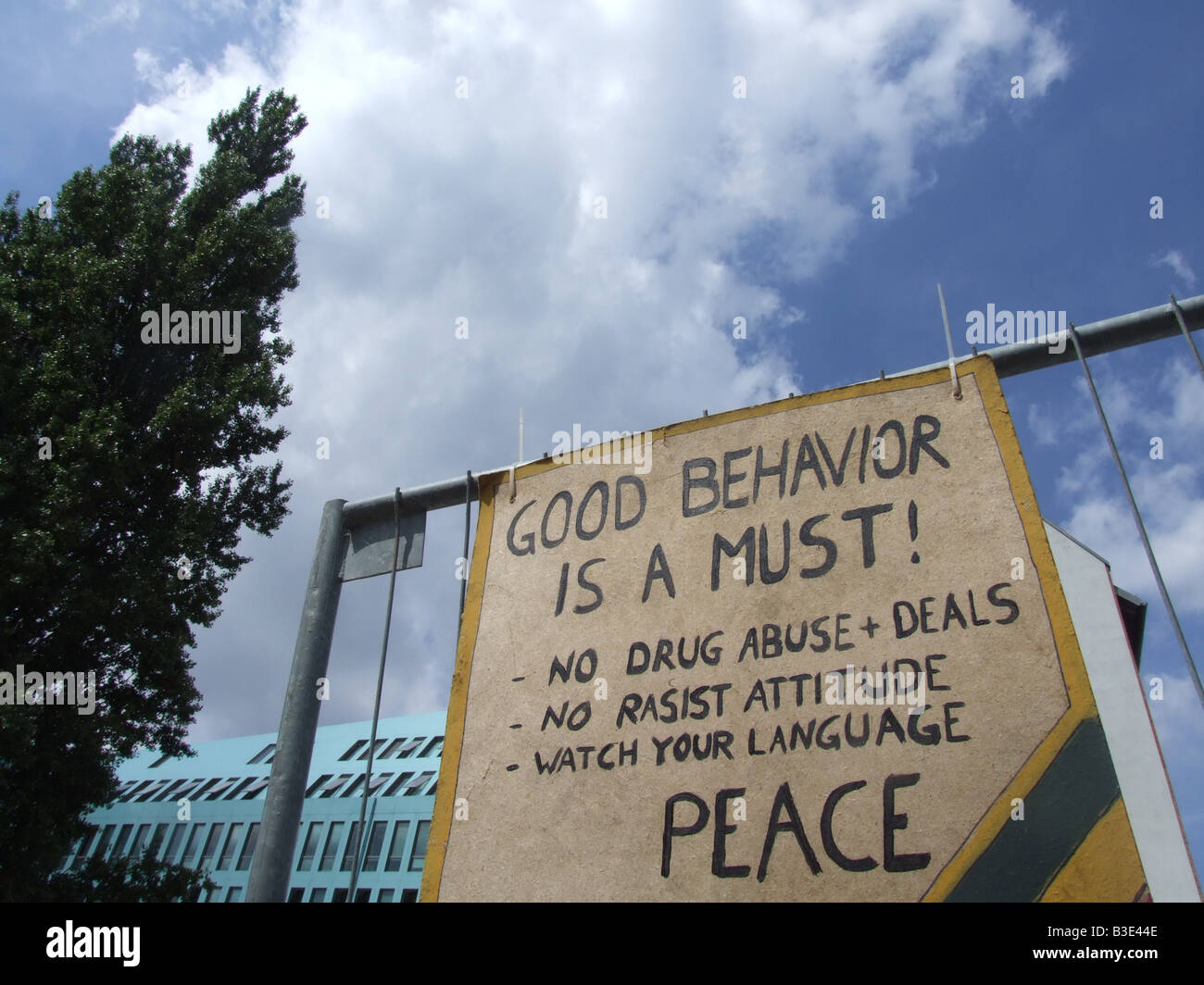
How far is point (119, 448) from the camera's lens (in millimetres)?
9367

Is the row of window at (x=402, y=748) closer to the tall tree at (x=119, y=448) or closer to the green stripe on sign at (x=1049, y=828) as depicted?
the tall tree at (x=119, y=448)

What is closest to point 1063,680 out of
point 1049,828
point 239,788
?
point 1049,828

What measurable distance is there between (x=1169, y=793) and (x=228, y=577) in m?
13.4

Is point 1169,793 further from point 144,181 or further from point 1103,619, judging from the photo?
point 144,181

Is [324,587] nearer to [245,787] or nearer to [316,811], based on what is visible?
[316,811]

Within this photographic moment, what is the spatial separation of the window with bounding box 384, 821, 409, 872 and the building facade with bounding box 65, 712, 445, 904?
0.14ft

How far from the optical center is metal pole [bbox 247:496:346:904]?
8.04ft

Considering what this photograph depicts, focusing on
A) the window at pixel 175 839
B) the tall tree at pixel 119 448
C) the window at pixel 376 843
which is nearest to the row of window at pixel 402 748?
the window at pixel 376 843

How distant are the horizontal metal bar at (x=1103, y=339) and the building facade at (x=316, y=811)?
3575 cm

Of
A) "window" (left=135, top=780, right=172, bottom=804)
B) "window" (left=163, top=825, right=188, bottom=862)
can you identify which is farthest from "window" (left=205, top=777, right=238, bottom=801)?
"window" (left=135, top=780, right=172, bottom=804)

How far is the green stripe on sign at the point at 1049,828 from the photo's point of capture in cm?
165

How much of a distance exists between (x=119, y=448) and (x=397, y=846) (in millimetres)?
30832

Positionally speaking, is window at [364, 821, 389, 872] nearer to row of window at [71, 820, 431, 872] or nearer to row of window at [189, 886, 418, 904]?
row of window at [71, 820, 431, 872]
